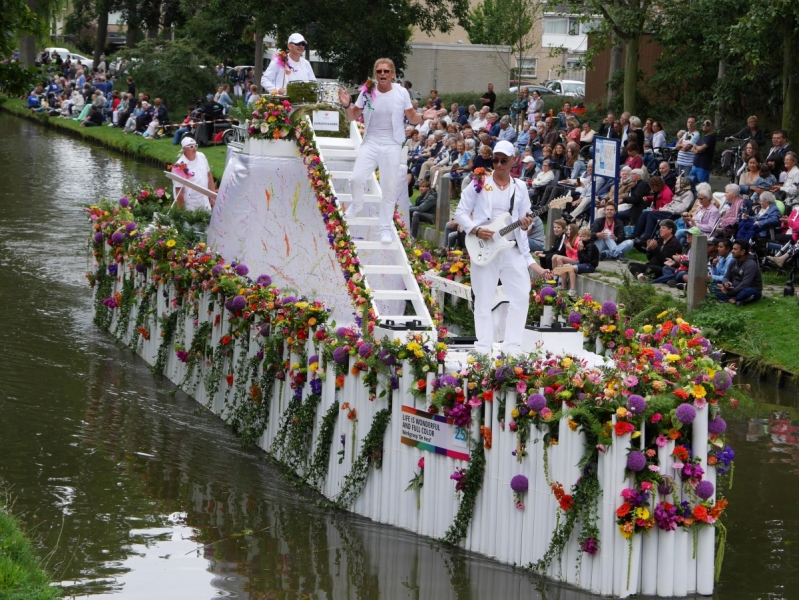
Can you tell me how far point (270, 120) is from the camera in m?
15.0

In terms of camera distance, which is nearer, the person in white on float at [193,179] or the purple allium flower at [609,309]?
the purple allium flower at [609,309]

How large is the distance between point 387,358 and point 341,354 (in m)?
0.69

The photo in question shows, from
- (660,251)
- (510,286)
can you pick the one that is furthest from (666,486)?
(660,251)

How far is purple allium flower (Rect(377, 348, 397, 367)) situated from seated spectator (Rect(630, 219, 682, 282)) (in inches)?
342

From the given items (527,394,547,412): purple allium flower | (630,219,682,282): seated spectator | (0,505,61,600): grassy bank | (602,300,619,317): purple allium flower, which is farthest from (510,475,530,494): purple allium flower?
(630,219,682,282): seated spectator

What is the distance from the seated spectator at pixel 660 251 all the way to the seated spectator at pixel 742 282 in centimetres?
133

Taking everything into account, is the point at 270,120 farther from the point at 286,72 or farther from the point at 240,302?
the point at 240,302

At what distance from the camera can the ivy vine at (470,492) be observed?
9.54 m

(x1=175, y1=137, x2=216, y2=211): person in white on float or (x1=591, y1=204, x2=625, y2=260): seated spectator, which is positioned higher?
(x1=175, y1=137, x2=216, y2=211): person in white on float

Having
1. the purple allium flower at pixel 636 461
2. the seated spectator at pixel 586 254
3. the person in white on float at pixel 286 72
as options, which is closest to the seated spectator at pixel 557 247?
the seated spectator at pixel 586 254

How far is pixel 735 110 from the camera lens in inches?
1232

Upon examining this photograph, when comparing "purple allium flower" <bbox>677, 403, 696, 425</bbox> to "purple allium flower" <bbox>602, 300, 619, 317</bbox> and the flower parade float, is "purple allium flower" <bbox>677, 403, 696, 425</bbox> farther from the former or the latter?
"purple allium flower" <bbox>602, 300, 619, 317</bbox>

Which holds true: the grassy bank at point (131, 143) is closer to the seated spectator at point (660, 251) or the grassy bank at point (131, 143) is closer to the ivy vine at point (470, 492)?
the seated spectator at point (660, 251)

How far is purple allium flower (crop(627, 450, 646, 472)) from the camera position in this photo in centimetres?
859
